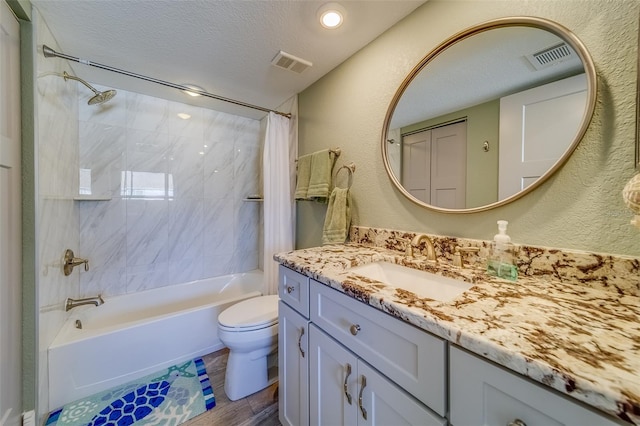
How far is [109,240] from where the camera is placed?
196 cm

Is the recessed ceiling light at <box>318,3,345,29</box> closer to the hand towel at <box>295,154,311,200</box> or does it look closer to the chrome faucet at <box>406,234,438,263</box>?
the hand towel at <box>295,154,311,200</box>

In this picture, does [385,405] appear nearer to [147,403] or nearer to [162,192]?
[147,403]

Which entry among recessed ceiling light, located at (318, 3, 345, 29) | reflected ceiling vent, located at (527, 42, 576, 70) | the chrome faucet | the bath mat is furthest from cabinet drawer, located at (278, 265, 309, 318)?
recessed ceiling light, located at (318, 3, 345, 29)

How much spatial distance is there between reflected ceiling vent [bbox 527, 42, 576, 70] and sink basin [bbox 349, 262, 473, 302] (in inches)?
32.8

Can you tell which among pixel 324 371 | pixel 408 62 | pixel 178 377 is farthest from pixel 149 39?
pixel 178 377

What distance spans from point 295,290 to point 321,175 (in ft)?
2.91

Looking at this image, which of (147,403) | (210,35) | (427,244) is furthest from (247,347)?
(210,35)

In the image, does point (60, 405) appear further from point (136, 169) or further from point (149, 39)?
point (149, 39)

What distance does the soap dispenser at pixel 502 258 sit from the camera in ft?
2.62

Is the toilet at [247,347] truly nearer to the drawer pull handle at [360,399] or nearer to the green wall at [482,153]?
the drawer pull handle at [360,399]

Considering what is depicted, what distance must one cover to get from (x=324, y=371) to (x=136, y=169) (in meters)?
2.28

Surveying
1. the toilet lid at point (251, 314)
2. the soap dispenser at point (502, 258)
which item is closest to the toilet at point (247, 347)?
the toilet lid at point (251, 314)

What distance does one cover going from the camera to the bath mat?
1248mm

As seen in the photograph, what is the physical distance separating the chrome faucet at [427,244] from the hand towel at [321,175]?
28.0 inches
